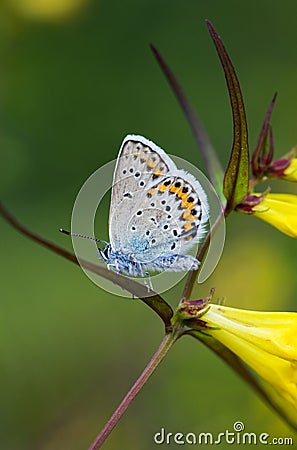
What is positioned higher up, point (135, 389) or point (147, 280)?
point (147, 280)

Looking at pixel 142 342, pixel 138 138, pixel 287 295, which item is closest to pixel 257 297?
pixel 287 295

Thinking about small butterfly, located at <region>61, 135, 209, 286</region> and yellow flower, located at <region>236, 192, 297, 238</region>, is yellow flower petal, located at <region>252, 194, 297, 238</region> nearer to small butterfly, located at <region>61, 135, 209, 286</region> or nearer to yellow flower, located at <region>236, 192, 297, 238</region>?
yellow flower, located at <region>236, 192, 297, 238</region>

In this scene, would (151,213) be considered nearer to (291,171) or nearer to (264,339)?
(264,339)

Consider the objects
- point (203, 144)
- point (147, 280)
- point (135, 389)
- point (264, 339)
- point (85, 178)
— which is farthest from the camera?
point (85, 178)

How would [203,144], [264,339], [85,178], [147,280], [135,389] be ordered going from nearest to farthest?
1. [135,389]
2. [147,280]
3. [264,339]
4. [203,144]
5. [85,178]

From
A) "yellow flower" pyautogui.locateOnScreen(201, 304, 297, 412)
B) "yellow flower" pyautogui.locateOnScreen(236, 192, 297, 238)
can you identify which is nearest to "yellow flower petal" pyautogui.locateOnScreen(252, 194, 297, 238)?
"yellow flower" pyautogui.locateOnScreen(236, 192, 297, 238)

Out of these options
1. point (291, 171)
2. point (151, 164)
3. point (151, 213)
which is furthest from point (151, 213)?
point (291, 171)

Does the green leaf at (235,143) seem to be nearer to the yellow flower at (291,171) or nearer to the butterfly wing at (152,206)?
the butterfly wing at (152,206)
